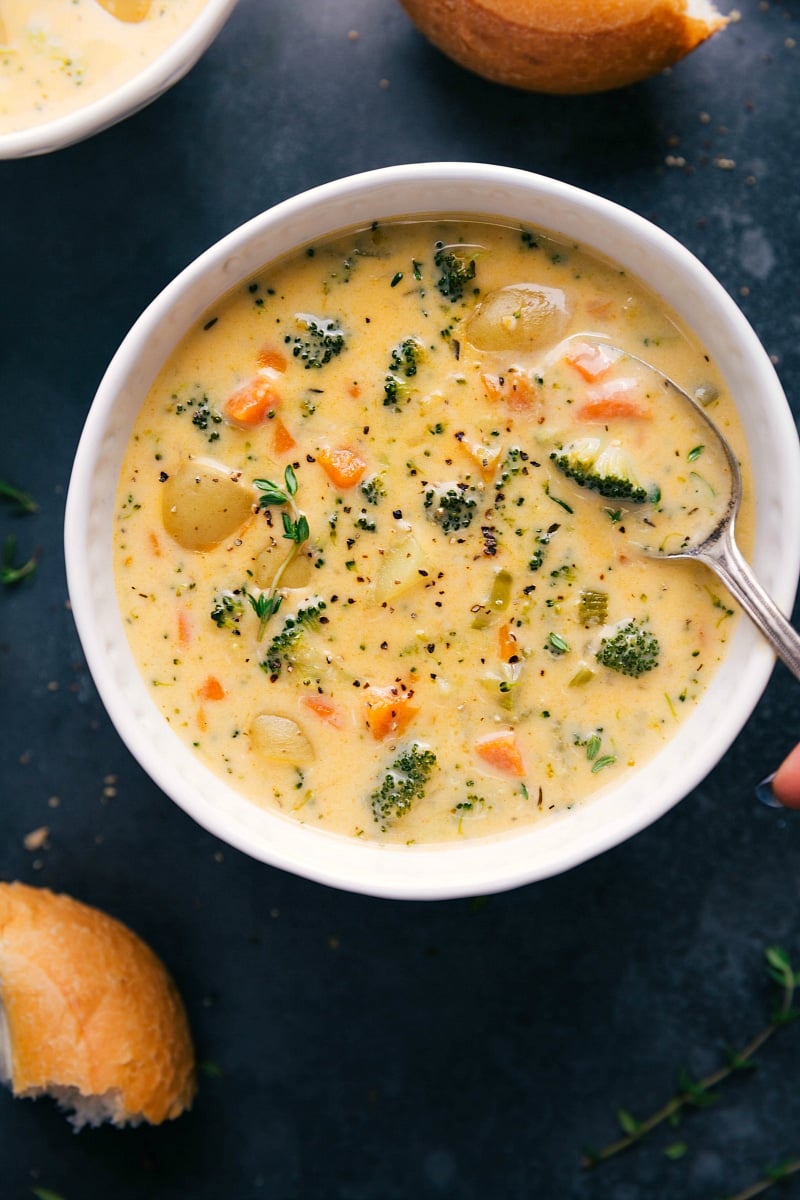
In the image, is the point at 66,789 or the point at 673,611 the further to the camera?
the point at 66,789

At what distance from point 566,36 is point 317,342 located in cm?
95

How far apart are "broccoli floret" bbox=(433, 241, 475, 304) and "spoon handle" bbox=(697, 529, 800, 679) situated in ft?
2.67

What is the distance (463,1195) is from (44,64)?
322 cm

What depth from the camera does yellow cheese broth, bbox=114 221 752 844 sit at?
255 cm

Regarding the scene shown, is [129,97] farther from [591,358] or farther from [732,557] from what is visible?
[732,557]

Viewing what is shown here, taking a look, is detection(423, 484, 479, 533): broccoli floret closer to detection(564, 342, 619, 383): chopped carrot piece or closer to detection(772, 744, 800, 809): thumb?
detection(564, 342, 619, 383): chopped carrot piece

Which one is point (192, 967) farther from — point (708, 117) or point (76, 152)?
point (708, 117)

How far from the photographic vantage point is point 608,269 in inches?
102

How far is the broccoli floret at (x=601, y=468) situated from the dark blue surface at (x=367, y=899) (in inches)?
31.7

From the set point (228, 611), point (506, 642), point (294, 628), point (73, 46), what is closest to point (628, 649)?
point (506, 642)

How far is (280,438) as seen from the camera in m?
2.57

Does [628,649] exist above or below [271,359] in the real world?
below

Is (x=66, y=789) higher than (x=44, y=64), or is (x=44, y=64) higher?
(x=44, y=64)

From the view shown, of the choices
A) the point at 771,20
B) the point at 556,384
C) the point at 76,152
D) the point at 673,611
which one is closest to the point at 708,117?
the point at 771,20
